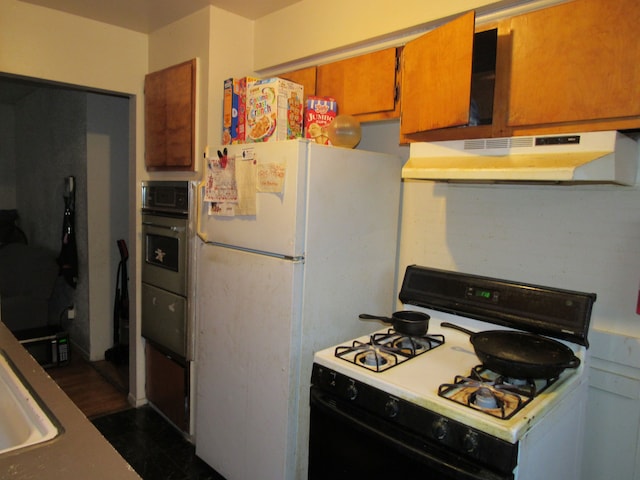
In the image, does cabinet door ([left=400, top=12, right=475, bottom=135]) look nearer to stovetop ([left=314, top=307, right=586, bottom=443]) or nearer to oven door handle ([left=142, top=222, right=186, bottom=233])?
stovetop ([left=314, top=307, right=586, bottom=443])

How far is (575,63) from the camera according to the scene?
52.0 inches

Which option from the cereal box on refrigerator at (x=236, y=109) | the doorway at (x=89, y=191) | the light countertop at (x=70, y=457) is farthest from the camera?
the doorway at (x=89, y=191)

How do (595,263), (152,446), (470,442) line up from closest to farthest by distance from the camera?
(470,442), (595,263), (152,446)

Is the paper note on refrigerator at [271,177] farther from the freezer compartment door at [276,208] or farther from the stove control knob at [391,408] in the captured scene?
the stove control knob at [391,408]

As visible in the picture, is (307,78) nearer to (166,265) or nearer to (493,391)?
(166,265)

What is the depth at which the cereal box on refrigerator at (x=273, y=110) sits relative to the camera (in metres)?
2.02

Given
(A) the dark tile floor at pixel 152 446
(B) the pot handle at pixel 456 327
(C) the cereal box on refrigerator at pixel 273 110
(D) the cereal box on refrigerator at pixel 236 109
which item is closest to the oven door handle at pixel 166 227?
(D) the cereal box on refrigerator at pixel 236 109

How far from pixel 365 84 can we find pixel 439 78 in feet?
2.09

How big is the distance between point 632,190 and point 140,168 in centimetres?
269

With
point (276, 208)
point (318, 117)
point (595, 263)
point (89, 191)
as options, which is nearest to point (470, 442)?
point (595, 263)

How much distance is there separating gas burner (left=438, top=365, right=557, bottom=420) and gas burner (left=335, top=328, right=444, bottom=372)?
0.24 m

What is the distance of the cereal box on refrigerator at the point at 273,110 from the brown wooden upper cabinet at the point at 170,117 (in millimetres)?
548

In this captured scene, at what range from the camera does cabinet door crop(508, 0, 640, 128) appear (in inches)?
48.5

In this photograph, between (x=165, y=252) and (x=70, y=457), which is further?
(x=165, y=252)
